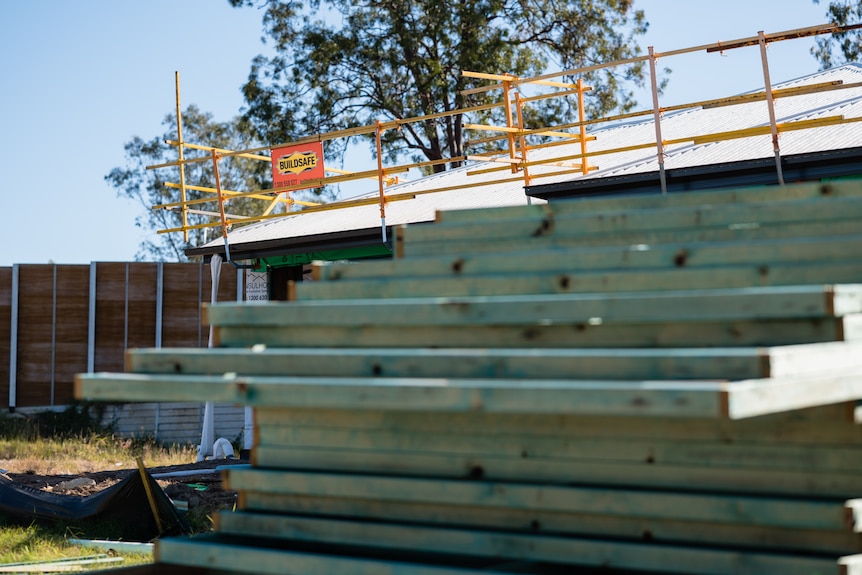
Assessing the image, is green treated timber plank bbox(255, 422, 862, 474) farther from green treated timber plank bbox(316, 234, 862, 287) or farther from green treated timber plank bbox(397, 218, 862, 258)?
green treated timber plank bbox(397, 218, 862, 258)

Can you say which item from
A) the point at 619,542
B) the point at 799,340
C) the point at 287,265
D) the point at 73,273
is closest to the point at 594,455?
the point at 619,542

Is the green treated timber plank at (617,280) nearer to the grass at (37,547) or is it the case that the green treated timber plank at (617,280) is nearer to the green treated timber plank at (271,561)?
the green treated timber plank at (271,561)

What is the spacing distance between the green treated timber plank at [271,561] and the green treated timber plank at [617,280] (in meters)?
1.18

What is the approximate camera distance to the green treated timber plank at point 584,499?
4109mm

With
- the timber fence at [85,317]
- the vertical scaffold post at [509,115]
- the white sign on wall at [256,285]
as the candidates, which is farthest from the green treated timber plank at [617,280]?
the timber fence at [85,317]

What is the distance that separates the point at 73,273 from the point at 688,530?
1979 centimetres

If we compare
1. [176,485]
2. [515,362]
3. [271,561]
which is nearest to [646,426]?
→ [515,362]

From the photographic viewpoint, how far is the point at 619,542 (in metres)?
4.32

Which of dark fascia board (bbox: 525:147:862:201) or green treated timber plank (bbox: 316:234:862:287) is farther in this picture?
dark fascia board (bbox: 525:147:862:201)

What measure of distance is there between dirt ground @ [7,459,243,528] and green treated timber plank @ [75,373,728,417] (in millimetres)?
6157

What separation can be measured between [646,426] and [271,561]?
1.70m

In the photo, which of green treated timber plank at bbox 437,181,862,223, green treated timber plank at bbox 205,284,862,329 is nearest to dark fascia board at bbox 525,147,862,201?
green treated timber plank at bbox 437,181,862,223

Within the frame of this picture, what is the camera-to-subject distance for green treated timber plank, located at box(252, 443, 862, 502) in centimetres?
425

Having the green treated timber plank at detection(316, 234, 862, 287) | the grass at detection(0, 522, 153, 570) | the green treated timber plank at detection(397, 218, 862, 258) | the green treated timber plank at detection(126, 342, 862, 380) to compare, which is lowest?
the grass at detection(0, 522, 153, 570)
